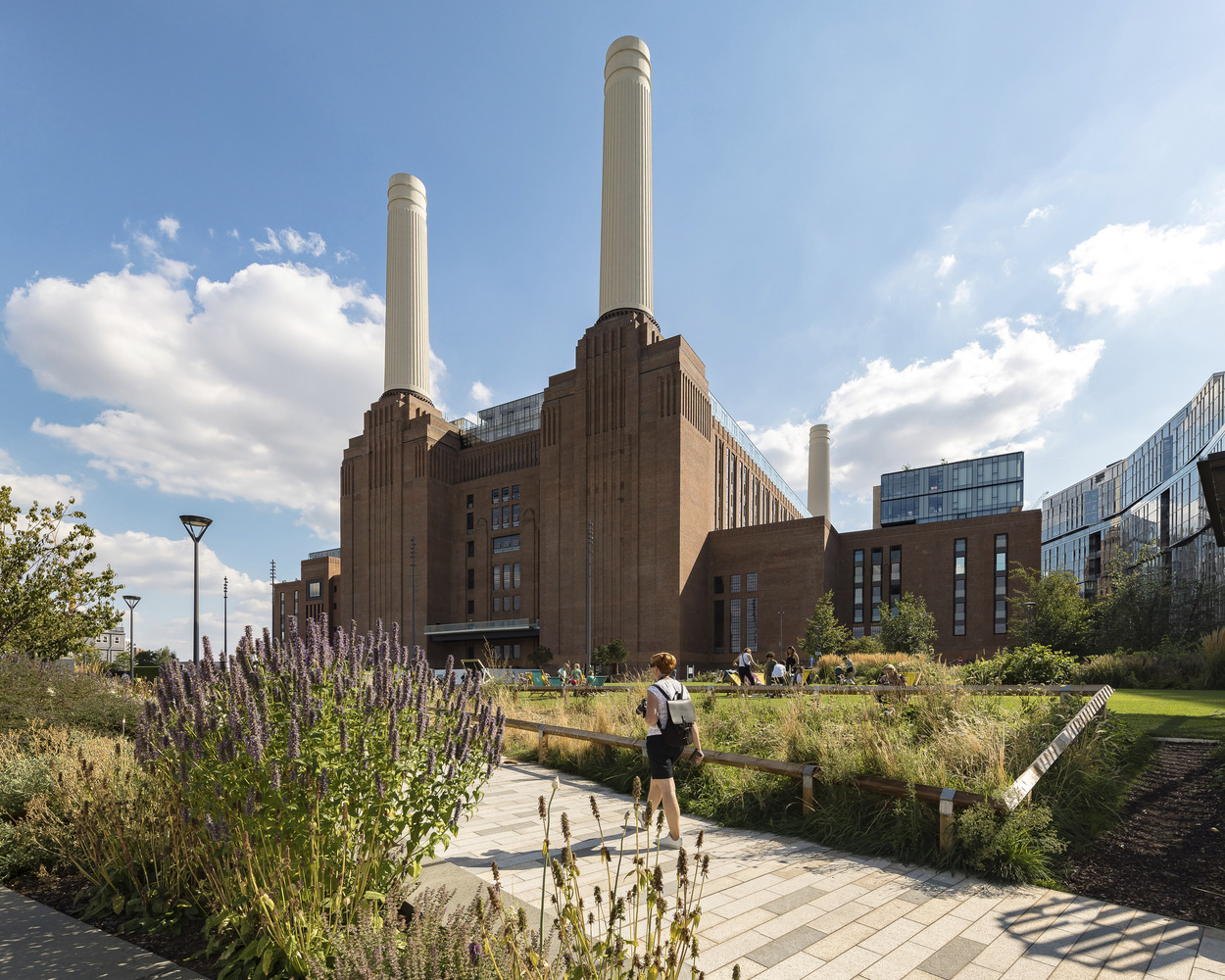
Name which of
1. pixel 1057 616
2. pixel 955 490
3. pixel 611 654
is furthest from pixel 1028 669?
pixel 955 490

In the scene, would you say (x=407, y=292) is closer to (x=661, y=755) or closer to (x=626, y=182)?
(x=626, y=182)

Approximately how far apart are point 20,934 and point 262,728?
2.15 m

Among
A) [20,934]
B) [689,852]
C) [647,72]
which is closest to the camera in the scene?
[20,934]

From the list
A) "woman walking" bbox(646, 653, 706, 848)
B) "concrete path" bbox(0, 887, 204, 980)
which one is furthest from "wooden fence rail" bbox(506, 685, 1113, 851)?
"concrete path" bbox(0, 887, 204, 980)

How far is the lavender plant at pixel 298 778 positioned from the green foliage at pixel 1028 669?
1460 cm

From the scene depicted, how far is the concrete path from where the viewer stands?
3395 mm

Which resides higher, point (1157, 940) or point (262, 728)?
point (262, 728)

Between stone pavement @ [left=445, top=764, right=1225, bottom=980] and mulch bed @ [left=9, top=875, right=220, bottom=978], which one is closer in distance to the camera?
mulch bed @ [left=9, top=875, right=220, bottom=978]

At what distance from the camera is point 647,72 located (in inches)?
2356

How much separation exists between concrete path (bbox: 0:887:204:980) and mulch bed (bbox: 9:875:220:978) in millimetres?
111

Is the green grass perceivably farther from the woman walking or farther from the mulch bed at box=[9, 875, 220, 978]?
the mulch bed at box=[9, 875, 220, 978]

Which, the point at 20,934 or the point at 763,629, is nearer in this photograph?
the point at 20,934

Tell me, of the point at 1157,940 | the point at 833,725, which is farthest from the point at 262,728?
the point at 833,725

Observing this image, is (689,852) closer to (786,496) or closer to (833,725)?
(833,725)
